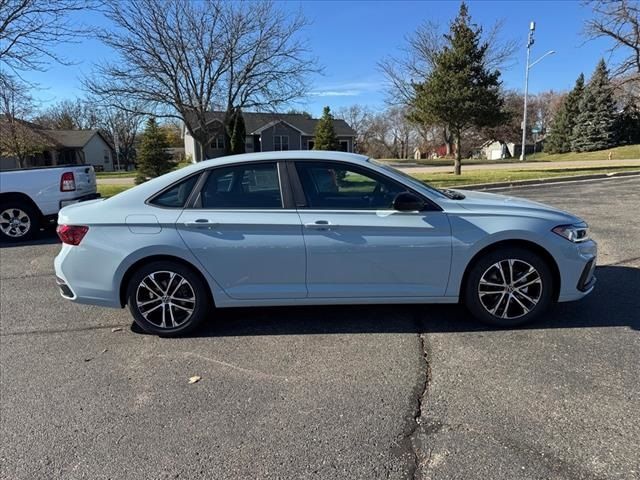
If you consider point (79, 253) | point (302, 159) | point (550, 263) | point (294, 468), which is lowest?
point (294, 468)

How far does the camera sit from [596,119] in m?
45.7

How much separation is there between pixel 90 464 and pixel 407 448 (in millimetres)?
1748

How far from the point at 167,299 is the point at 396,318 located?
211cm

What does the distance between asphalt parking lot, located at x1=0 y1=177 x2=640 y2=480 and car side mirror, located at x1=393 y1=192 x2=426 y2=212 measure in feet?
3.57

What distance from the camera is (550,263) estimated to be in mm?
3852

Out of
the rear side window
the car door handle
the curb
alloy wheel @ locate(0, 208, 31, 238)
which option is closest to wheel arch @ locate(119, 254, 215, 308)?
the rear side window

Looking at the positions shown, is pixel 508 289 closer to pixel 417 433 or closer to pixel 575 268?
pixel 575 268

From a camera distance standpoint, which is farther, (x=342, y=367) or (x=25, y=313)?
(x=25, y=313)

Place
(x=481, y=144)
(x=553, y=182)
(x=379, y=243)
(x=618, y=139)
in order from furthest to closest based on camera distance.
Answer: (x=481, y=144)
(x=618, y=139)
(x=553, y=182)
(x=379, y=243)

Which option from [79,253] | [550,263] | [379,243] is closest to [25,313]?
[79,253]

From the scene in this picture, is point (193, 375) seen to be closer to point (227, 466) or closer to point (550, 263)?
point (227, 466)

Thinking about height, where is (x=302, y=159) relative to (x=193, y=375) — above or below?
above

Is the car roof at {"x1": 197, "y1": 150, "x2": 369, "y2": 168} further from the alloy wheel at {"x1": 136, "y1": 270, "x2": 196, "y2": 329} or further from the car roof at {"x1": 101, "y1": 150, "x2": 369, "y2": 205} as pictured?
the alloy wheel at {"x1": 136, "y1": 270, "x2": 196, "y2": 329}

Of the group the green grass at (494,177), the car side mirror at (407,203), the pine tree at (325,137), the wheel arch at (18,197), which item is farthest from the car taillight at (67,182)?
the pine tree at (325,137)
